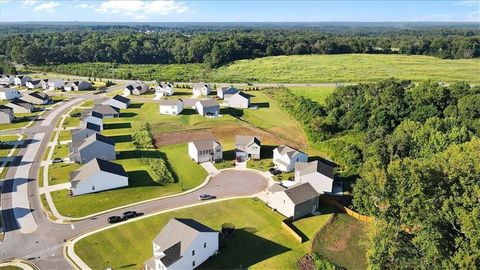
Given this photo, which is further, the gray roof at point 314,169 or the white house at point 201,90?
the white house at point 201,90

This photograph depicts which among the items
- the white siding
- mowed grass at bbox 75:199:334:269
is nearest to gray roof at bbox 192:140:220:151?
the white siding

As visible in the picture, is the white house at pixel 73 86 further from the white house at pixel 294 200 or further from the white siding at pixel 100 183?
the white house at pixel 294 200

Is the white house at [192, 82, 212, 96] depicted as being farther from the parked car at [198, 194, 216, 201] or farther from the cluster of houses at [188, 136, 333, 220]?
the parked car at [198, 194, 216, 201]

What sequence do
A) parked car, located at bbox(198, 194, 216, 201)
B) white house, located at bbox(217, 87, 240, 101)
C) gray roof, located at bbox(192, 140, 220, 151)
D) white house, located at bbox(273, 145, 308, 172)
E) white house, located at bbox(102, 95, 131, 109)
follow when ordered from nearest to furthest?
parked car, located at bbox(198, 194, 216, 201), white house, located at bbox(273, 145, 308, 172), gray roof, located at bbox(192, 140, 220, 151), white house, located at bbox(102, 95, 131, 109), white house, located at bbox(217, 87, 240, 101)

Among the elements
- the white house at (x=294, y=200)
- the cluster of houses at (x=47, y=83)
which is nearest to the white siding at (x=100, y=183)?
the white house at (x=294, y=200)

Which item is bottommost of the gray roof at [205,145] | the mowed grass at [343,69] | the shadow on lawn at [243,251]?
the shadow on lawn at [243,251]

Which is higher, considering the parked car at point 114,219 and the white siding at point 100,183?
the white siding at point 100,183
